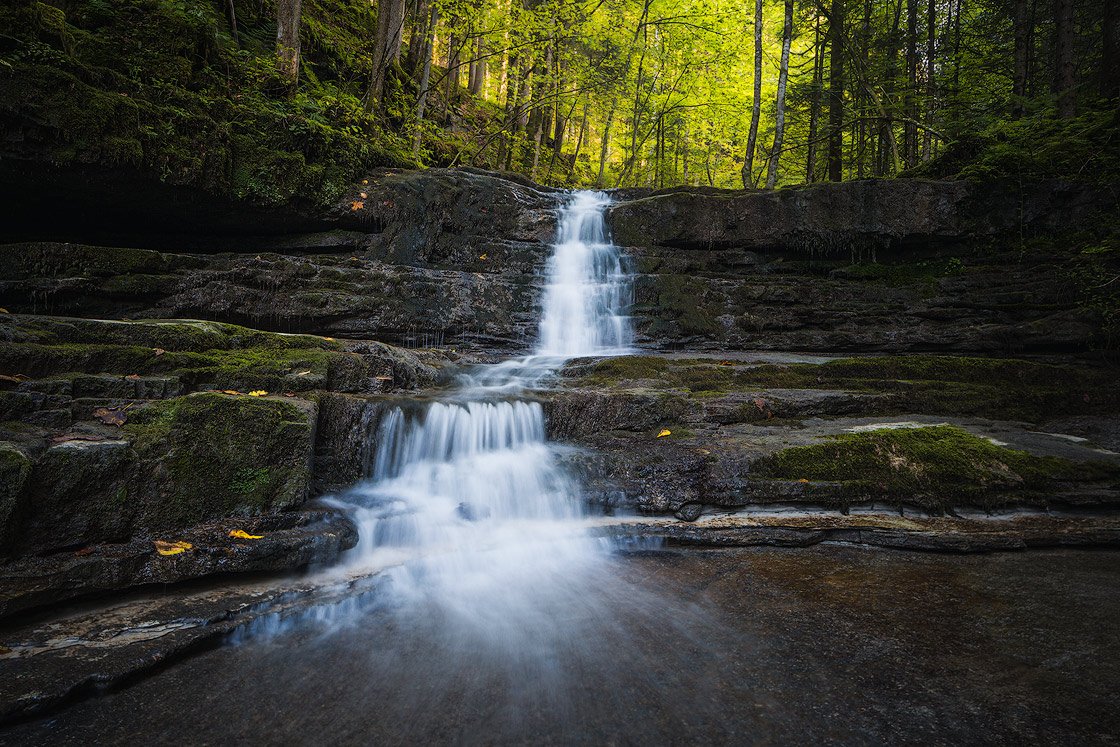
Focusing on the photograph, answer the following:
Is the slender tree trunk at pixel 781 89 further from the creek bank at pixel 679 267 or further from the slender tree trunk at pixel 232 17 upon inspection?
the slender tree trunk at pixel 232 17

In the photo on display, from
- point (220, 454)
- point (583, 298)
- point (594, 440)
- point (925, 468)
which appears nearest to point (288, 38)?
point (583, 298)

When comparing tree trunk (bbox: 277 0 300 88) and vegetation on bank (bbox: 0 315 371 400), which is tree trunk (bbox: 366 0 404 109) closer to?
tree trunk (bbox: 277 0 300 88)

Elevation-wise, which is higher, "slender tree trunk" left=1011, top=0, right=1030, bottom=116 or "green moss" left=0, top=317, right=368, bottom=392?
"slender tree trunk" left=1011, top=0, right=1030, bottom=116

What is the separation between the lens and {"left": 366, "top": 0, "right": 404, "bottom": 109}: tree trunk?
11868 mm

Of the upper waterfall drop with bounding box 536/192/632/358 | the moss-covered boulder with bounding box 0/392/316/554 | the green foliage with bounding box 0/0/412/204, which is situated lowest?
the moss-covered boulder with bounding box 0/392/316/554

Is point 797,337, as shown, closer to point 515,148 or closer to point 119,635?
point 119,635

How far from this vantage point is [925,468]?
4793 millimetres

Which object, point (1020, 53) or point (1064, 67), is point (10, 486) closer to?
point (1064, 67)

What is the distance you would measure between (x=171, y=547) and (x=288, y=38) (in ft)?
35.4

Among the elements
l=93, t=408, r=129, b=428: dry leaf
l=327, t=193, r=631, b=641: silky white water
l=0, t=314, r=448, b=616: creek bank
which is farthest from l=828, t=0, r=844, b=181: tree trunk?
l=93, t=408, r=129, b=428: dry leaf

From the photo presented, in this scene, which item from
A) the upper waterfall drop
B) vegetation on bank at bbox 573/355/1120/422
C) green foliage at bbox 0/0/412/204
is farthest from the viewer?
the upper waterfall drop

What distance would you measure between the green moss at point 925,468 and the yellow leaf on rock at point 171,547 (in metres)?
4.52

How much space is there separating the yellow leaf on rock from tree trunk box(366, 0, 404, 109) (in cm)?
1112

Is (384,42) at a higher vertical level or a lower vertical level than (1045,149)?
higher
